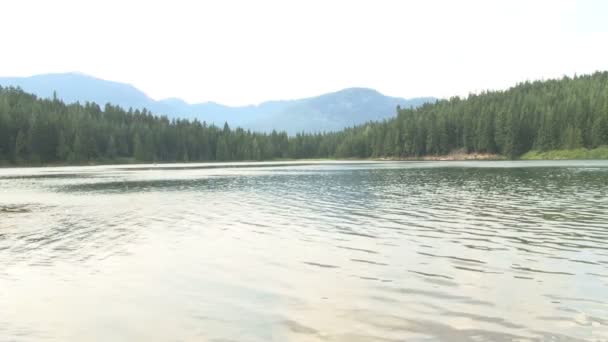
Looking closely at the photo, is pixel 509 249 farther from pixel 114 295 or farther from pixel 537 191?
pixel 537 191

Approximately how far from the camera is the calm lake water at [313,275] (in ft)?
42.2

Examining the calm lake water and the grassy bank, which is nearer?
the calm lake water

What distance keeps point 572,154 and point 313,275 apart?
174 metres

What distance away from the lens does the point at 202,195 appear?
5569 cm

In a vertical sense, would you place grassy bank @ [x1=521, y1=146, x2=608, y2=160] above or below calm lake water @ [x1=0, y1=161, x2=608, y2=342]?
above

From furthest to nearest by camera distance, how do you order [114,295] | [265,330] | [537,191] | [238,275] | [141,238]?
[537,191] → [141,238] → [238,275] → [114,295] → [265,330]

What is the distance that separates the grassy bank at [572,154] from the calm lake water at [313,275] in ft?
471

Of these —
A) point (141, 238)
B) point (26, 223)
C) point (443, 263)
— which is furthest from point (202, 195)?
point (443, 263)

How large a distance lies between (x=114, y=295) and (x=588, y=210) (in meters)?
31.9

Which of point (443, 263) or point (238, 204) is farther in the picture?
point (238, 204)

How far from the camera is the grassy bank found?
520ft

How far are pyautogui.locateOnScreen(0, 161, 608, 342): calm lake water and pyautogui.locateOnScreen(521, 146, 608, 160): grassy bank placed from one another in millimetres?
143440

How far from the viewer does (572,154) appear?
165m

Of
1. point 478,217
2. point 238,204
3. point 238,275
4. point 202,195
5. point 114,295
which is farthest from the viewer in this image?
point 202,195
